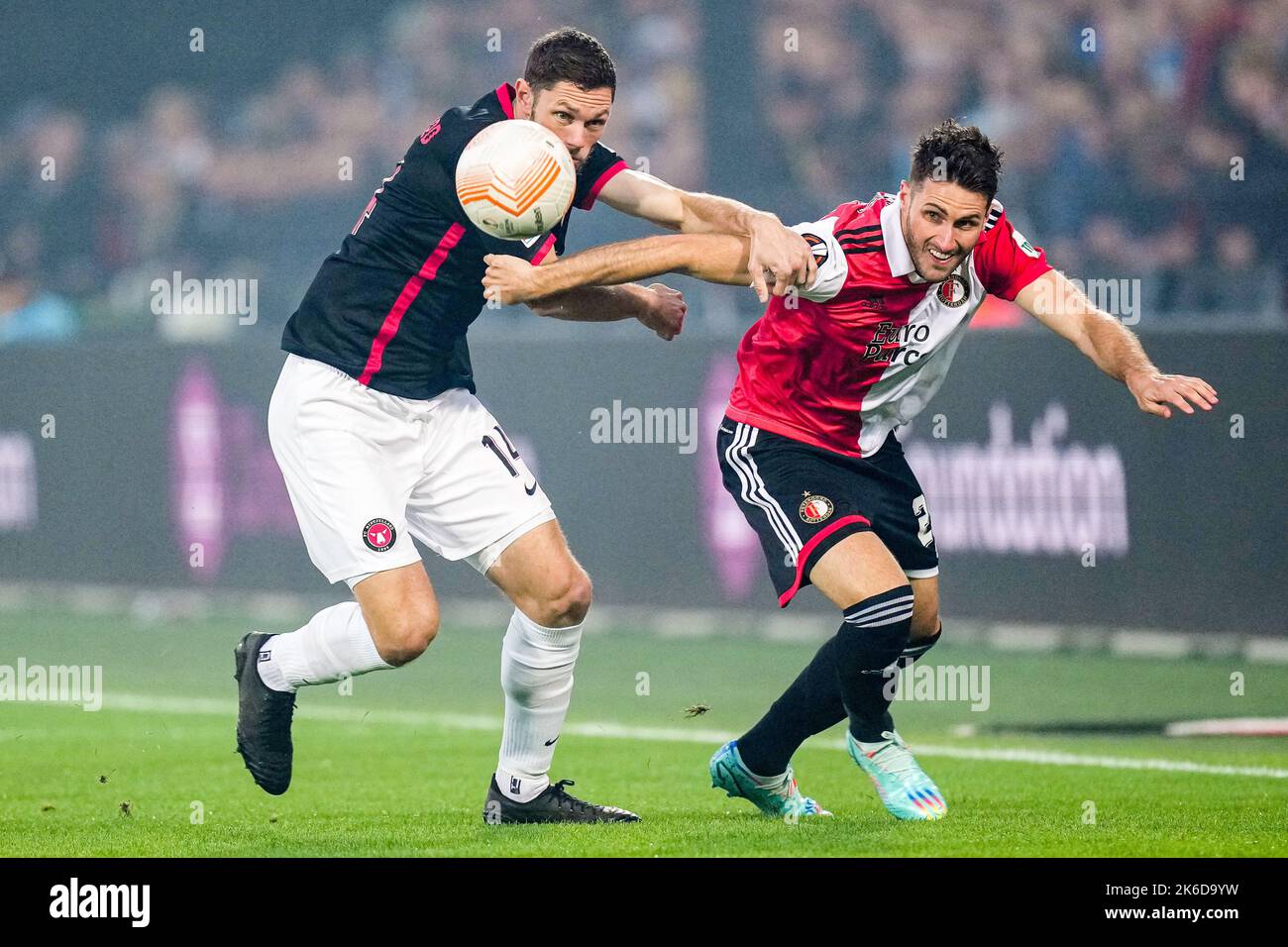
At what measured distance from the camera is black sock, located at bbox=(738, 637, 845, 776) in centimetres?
639

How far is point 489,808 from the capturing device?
6363mm

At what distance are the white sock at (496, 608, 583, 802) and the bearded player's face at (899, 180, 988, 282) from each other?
5.45 ft

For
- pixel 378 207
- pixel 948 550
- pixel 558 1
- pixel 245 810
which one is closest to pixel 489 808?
pixel 245 810

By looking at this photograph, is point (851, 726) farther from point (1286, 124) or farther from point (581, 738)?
point (1286, 124)

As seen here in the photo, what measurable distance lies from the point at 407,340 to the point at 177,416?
307 inches

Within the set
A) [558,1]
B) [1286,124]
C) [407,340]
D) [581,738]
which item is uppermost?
[558,1]

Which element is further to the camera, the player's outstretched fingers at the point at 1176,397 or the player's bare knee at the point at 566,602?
the player's bare knee at the point at 566,602

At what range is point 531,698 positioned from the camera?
6.29 metres

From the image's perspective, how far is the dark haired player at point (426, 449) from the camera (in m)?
6.03

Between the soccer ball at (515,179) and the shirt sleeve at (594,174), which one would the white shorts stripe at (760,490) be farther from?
the soccer ball at (515,179)

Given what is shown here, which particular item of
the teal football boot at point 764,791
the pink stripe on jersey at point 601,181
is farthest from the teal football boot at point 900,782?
the pink stripe on jersey at point 601,181

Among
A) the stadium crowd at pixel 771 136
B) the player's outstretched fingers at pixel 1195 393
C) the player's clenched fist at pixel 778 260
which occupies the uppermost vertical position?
the stadium crowd at pixel 771 136

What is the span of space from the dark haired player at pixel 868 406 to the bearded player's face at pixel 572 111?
1.59ft

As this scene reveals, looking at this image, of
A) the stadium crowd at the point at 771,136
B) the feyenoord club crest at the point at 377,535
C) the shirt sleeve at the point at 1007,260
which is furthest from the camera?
the stadium crowd at the point at 771,136
